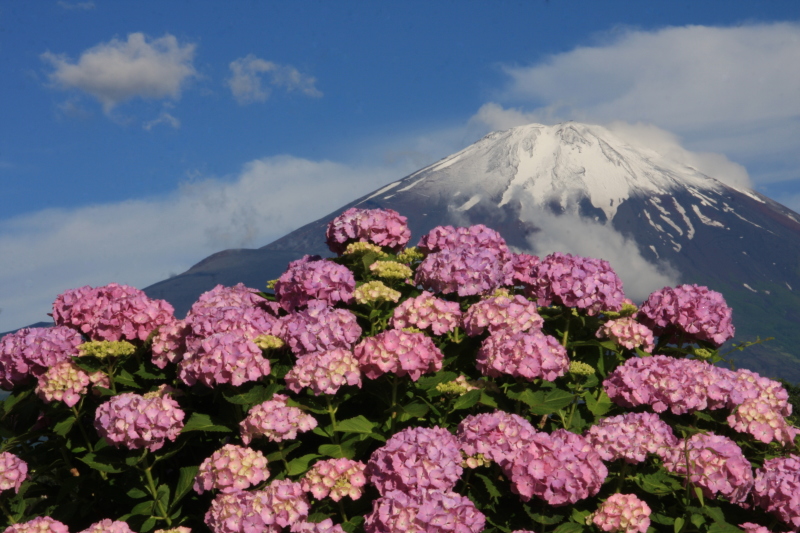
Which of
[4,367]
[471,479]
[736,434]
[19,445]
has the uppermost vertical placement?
[4,367]

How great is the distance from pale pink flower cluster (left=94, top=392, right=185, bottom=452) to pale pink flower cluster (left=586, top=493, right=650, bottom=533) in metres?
3.99

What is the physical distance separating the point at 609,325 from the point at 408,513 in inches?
161

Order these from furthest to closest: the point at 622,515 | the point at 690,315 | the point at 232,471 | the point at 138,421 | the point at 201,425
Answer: the point at 690,315 → the point at 201,425 → the point at 138,421 → the point at 232,471 → the point at 622,515

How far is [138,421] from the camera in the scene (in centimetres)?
659

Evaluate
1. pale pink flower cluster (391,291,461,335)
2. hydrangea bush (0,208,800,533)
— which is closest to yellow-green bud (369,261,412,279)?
hydrangea bush (0,208,800,533)

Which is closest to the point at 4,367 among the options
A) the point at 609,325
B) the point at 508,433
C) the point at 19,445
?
the point at 19,445

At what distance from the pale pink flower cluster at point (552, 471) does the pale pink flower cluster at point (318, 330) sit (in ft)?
7.23

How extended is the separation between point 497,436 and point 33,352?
535 centimetres

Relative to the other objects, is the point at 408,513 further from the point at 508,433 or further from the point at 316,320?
the point at 316,320

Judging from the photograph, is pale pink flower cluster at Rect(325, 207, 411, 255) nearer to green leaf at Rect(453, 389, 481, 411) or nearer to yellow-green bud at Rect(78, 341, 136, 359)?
yellow-green bud at Rect(78, 341, 136, 359)

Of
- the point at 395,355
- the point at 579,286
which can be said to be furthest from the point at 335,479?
the point at 579,286

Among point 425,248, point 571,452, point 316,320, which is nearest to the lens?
point 571,452

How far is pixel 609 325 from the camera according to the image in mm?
8516

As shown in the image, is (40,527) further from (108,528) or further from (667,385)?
(667,385)
